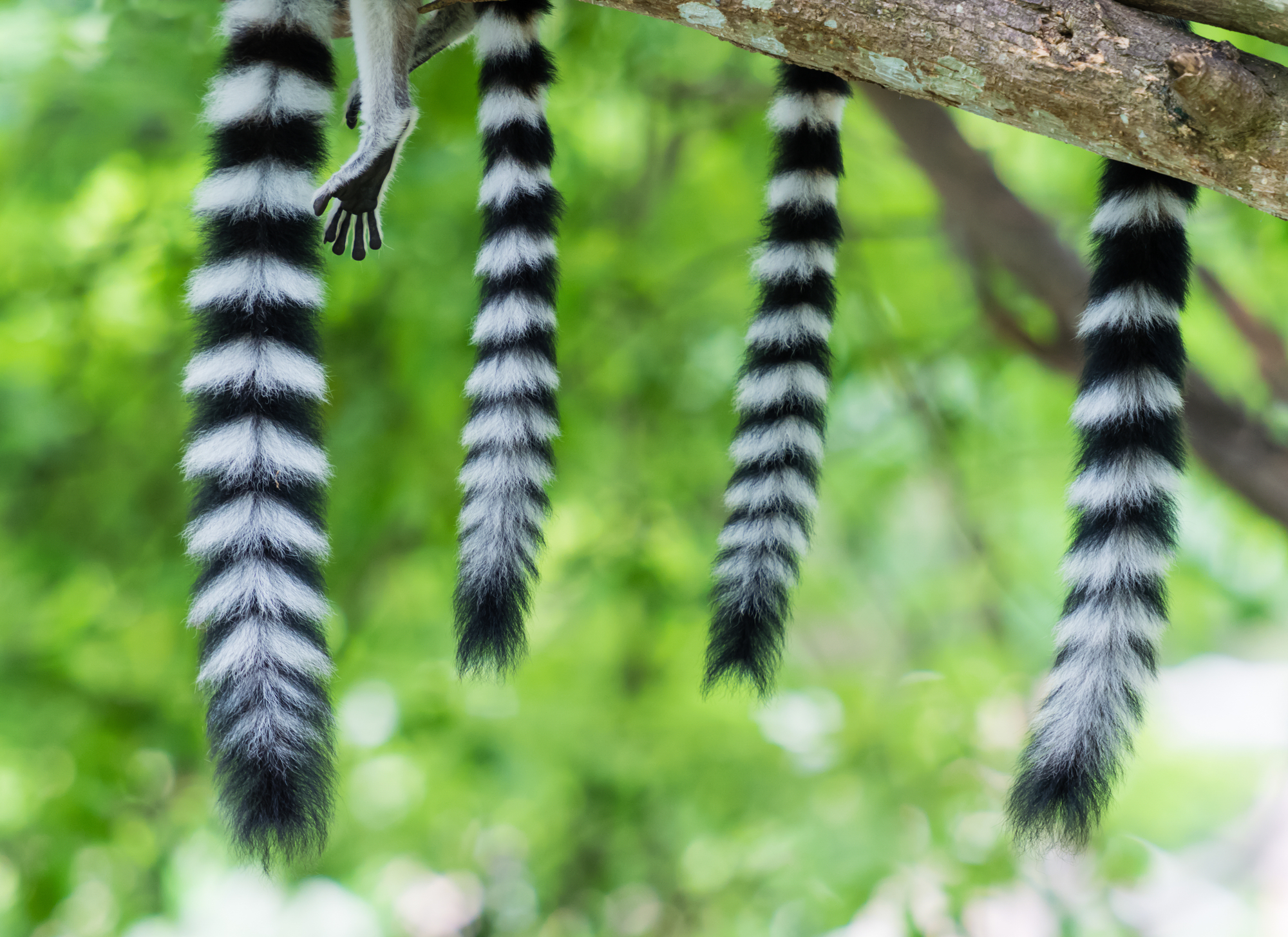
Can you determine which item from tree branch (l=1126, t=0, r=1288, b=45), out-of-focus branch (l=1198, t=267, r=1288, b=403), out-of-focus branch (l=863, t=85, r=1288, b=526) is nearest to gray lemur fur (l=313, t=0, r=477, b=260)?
tree branch (l=1126, t=0, r=1288, b=45)

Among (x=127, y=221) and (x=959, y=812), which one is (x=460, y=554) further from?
(x=127, y=221)

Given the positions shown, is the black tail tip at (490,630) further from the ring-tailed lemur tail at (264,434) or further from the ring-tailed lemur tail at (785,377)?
the ring-tailed lemur tail at (785,377)

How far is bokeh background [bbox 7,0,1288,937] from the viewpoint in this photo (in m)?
2.70

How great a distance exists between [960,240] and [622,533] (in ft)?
4.73

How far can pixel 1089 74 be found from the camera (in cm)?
124

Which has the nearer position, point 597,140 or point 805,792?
point 805,792

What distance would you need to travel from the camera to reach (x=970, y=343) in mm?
3523

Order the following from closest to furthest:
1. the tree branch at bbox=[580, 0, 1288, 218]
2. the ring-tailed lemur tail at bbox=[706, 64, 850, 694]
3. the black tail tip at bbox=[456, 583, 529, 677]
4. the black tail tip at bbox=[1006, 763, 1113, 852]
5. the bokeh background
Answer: the tree branch at bbox=[580, 0, 1288, 218], the black tail tip at bbox=[1006, 763, 1113, 852], the black tail tip at bbox=[456, 583, 529, 677], the ring-tailed lemur tail at bbox=[706, 64, 850, 694], the bokeh background

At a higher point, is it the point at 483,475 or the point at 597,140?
the point at 597,140

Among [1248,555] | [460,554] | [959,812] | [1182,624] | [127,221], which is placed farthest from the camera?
[1248,555]

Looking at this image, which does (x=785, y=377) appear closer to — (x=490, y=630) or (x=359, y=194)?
(x=490, y=630)

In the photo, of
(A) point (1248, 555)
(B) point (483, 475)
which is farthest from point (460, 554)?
(A) point (1248, 555)

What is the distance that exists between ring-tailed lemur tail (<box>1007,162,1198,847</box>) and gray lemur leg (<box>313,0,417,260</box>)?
121 centimetres

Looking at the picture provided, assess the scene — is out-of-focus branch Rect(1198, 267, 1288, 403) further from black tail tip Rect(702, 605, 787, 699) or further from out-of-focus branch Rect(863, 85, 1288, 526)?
black tail tip Rect(702, 605, 787, 699)
